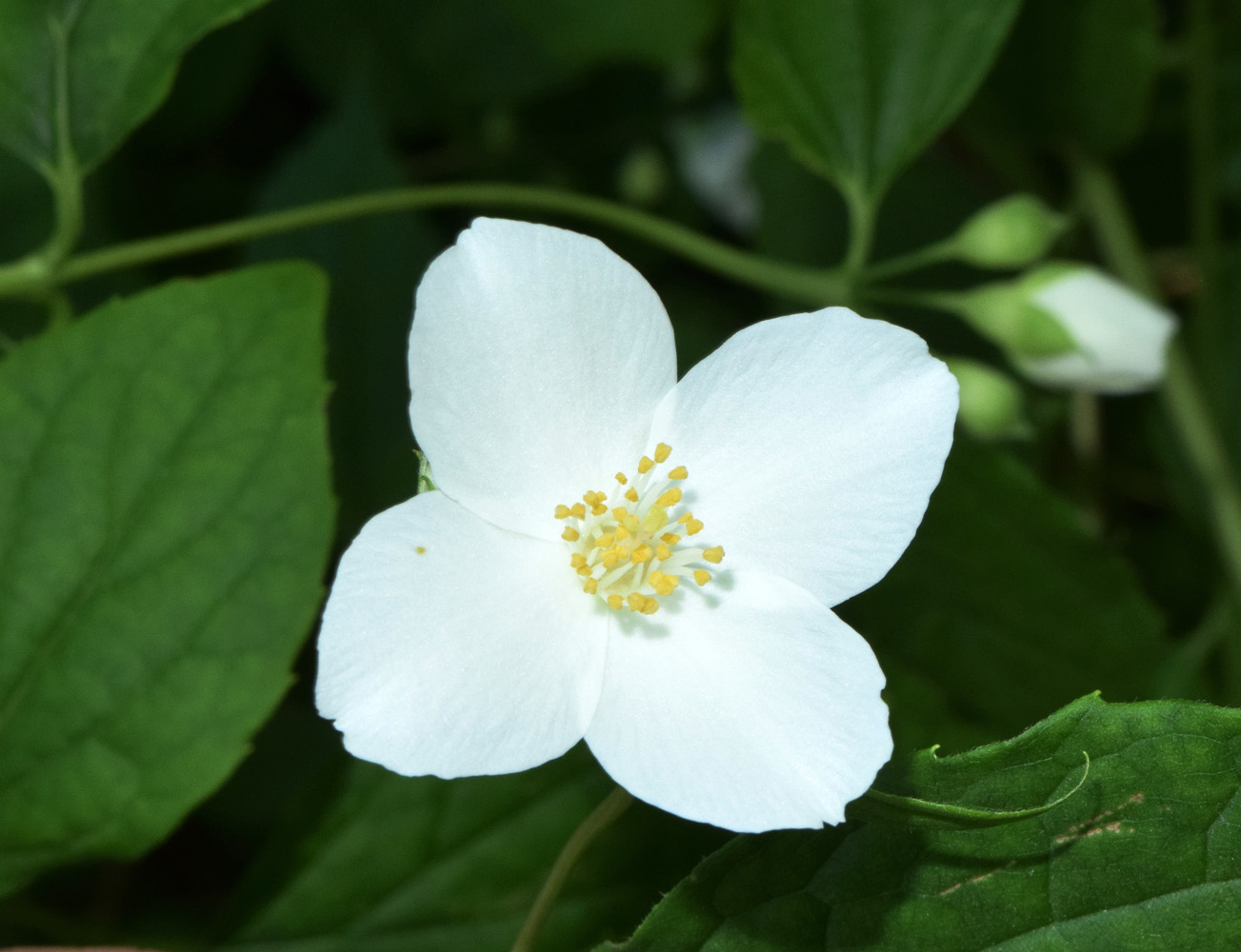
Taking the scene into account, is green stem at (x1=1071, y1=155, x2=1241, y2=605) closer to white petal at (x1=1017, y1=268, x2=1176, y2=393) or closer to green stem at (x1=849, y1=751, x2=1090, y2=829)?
white petal at (x1=1017, y1=268, x2=1176, y2=393)

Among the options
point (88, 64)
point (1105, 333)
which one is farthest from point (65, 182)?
point (1105, 333)

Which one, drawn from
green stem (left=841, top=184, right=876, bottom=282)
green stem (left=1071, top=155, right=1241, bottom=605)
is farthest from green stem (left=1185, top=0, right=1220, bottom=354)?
green stem (left=841, top=184, right=876, bottom=282)

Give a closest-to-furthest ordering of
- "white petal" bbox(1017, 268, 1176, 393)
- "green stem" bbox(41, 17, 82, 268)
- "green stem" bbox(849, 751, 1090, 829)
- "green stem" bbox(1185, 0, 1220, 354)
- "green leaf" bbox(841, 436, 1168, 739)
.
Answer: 1. "green stem" bbox(849, 751, 1090, 829)
2. "green stem" bbox(41, 17, 82, 268)
3. "white petal" bbox(1017, 268, 1176, 393)
4. "green leaf" bbox(841, 436, 1168, 739)
5. "green stem" bbox(1185, 0, 1220, 354)

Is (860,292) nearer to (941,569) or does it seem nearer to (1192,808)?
(941,569)

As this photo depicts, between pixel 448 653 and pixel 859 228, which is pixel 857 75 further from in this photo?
pixel 448 653

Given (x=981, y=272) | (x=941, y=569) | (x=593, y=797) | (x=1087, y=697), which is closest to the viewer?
(x=1087, y=697)

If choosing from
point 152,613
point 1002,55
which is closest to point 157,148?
point 152,613
